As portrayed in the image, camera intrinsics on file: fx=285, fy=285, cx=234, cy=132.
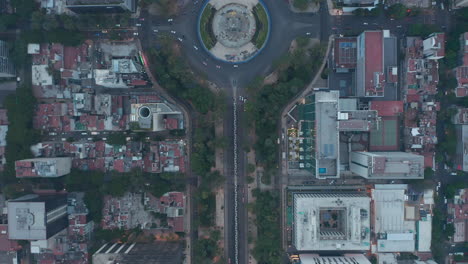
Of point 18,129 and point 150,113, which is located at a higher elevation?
point 150,113

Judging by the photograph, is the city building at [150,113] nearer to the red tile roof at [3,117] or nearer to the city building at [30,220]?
the city building at [30,220]

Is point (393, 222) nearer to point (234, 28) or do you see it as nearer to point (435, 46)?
point (435, 46)

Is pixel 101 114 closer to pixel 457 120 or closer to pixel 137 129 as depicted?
pixel 137 129

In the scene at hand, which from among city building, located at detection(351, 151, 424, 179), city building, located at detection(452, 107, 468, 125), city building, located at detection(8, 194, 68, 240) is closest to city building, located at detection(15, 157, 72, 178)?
city building, located at detection(8, 194, 68, 240)

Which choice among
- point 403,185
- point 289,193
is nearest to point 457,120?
point 403,185

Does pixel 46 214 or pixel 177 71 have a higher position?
pixel 177 71

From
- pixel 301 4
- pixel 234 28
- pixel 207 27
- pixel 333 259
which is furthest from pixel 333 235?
pixel 207 27
